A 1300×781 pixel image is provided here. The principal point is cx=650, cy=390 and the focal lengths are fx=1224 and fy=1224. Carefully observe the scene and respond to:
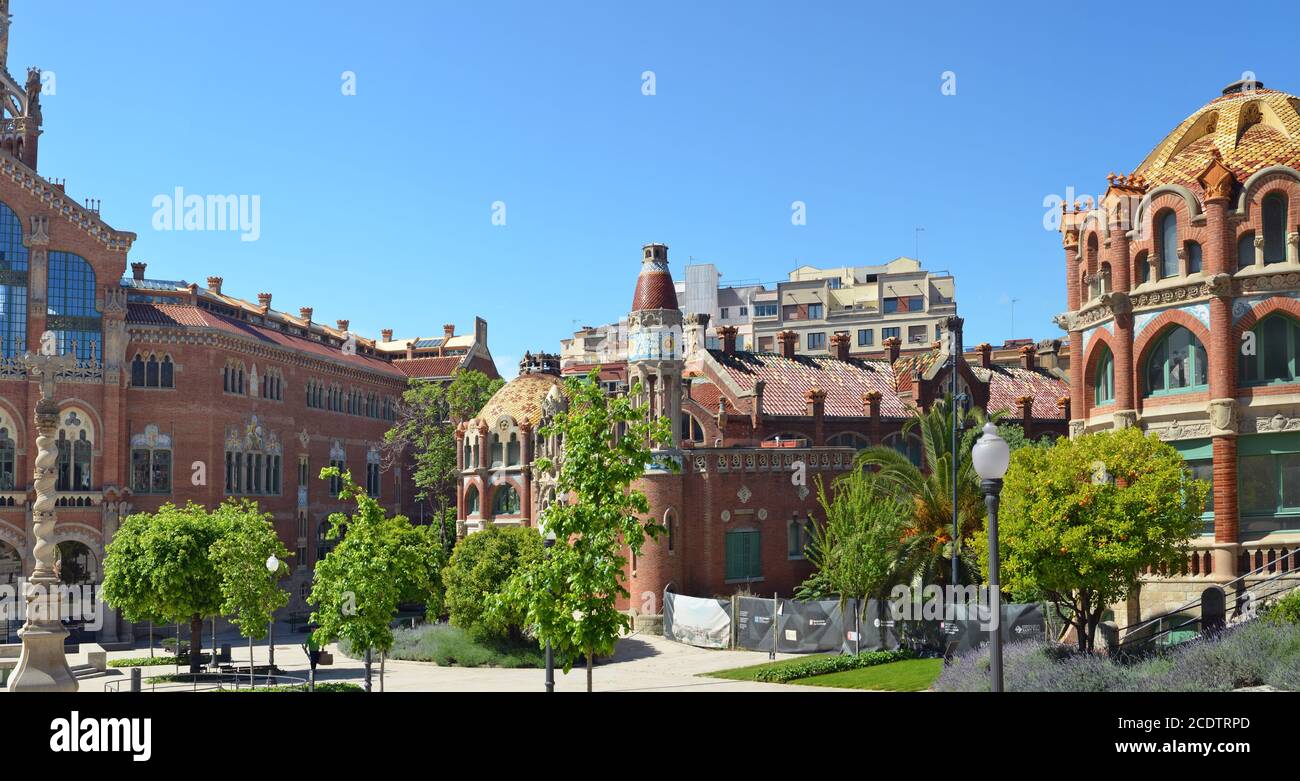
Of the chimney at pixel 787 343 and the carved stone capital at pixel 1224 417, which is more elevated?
the chimney at pixel 787 343

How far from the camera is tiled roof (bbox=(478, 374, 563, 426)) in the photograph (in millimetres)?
63219

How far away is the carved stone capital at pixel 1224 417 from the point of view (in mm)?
31125

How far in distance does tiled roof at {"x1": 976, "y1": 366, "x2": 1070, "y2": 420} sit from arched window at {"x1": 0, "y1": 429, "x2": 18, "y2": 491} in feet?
146

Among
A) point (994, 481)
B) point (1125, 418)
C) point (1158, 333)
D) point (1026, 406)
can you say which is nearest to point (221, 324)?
point (1026, 406)

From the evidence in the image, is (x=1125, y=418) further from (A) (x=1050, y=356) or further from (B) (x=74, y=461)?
(B) (x=74, y=461)

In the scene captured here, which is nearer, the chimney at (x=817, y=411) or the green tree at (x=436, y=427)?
the chimney at (x=817, y=411)

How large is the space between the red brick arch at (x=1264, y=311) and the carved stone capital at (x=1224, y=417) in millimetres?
1664

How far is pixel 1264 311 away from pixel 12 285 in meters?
49.6

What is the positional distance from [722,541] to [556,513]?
1037 inches

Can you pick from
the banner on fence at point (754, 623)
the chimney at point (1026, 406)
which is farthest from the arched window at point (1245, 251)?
the chimney at point (1026, 406)

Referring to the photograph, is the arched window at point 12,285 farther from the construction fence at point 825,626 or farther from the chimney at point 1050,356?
the chimney at point 1050,356

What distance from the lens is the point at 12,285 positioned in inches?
2132
